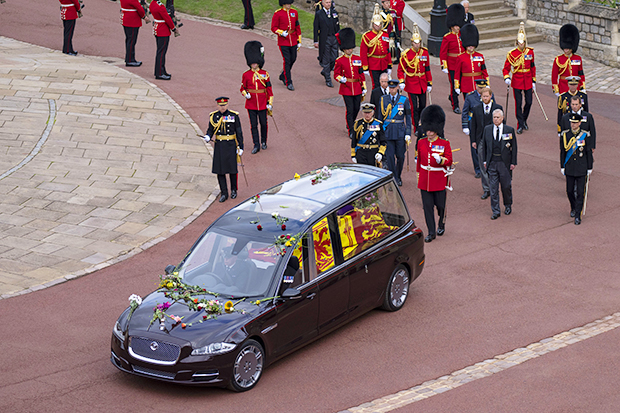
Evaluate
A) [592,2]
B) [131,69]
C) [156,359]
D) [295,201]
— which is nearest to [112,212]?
[295,201]

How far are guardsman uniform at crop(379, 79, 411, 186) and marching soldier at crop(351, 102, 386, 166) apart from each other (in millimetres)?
568

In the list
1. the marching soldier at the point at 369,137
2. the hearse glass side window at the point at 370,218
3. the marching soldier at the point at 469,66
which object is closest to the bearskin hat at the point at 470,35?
the marching soldier at the point at 469,66

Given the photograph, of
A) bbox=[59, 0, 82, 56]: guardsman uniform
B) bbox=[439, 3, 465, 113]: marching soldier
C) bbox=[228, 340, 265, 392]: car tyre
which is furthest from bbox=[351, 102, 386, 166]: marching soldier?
bbox=[59, 0, 82, 56]: guardsman uniform

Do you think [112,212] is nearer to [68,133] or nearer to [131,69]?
[68,133]

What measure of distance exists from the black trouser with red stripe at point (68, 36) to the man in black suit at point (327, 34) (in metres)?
6.77

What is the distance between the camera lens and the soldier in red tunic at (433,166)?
1263cm

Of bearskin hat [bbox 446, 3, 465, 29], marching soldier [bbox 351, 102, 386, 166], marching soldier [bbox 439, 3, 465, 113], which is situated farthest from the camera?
bearskin hat [bbox 446, 3, 465, 29]

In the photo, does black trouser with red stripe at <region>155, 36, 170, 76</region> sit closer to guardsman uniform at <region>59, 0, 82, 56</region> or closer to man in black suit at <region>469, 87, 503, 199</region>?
guardsman uniform at <region>59, 0, 82, 56</region>

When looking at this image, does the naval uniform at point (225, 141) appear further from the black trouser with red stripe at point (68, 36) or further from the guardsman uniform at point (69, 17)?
the black trouser with red stripe at point (68, 36)

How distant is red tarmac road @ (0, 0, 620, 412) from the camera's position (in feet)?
27.0

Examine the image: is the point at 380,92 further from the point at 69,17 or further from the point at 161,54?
the point at 69,17

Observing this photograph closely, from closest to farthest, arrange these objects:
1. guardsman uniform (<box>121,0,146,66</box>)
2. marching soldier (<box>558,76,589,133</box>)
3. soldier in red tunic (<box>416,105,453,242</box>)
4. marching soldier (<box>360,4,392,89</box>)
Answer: soldier in red tunic (<box>416,105,453,242</box>), marching soldier (<box>558,76,589,133</box>), marching soldier (<box>360,4,392,89</box>), guardsman uniform (<box>121,0,146,66</box>)

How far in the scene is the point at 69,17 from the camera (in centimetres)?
2231

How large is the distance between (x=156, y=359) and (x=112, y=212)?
6.29 metres
